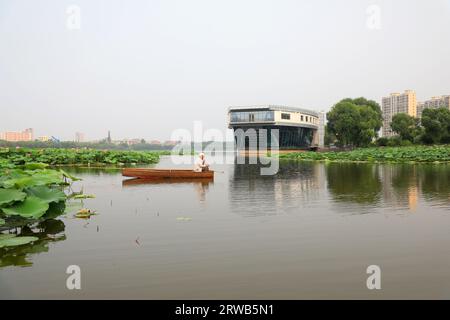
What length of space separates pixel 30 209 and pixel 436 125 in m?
60.2

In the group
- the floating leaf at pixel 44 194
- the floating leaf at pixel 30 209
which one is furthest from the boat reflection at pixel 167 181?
the floating leaf at pixel 30 209

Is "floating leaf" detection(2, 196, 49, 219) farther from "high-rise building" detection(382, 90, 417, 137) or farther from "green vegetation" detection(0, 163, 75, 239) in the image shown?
"high-rise building" detection(382, 90, 417, 137)

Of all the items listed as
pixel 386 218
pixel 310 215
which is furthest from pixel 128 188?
pixel 386 218

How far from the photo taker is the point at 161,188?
1560cm

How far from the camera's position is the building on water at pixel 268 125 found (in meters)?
62.1

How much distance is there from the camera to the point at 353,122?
2279 inches

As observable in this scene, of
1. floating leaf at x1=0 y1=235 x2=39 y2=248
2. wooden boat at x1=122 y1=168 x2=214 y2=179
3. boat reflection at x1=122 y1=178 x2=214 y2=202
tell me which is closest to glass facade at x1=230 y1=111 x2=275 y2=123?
wooden boat at x1=122 y1=168 x2=214 y2=179

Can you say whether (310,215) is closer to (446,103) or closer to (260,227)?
(260,227)

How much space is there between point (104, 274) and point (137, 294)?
0.91 meters

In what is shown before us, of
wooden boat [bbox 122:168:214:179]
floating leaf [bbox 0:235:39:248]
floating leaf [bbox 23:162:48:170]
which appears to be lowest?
floating leaf [bbox 0:235:39:248]

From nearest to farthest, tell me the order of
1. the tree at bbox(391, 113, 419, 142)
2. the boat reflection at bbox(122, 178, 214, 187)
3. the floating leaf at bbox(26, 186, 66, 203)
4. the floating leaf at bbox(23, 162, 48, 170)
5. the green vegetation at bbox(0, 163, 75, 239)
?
the green vegetation at bbox(0, 163, 75, 239) < the floating leaf at bbox(26, 186, 66, 203) < the floating leaf at bbox(23, 162, 48, 170) < the boat reflection at bbox(122, 178, 214, 187) < the tree at bbox(391, 113, 419, 142)

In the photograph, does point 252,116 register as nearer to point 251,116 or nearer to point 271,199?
point 251,116

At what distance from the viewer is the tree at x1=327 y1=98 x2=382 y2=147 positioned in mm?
58150

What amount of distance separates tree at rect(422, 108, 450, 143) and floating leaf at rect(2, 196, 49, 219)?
5948 cm
